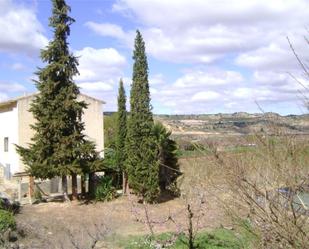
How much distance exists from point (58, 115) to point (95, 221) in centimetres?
575

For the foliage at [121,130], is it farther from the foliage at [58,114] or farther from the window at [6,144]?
the window at [6,144]

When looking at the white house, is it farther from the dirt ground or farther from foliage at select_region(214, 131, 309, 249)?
foliage at select_region(214, 131, 309, 249)

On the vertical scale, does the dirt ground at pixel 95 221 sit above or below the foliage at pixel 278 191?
below

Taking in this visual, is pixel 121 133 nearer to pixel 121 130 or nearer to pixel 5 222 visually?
pixel 121 130

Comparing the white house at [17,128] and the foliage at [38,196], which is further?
the white house at [17,128]

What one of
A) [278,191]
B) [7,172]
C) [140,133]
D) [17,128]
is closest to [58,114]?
[140,133]

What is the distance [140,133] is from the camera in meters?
22.9

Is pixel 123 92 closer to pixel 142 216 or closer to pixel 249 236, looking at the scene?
pixel 142 216

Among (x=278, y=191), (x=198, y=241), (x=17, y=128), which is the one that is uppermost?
(x=17, y=128)

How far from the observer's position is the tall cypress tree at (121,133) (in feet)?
80.8

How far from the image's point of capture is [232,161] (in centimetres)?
409

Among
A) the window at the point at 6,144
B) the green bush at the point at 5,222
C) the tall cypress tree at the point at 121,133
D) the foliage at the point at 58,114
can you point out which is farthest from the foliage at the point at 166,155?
the window at the point at 6,144

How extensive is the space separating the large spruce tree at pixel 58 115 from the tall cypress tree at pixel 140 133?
6.45ft

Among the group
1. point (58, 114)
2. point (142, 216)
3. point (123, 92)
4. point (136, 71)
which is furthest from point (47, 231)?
point (123, 92)
